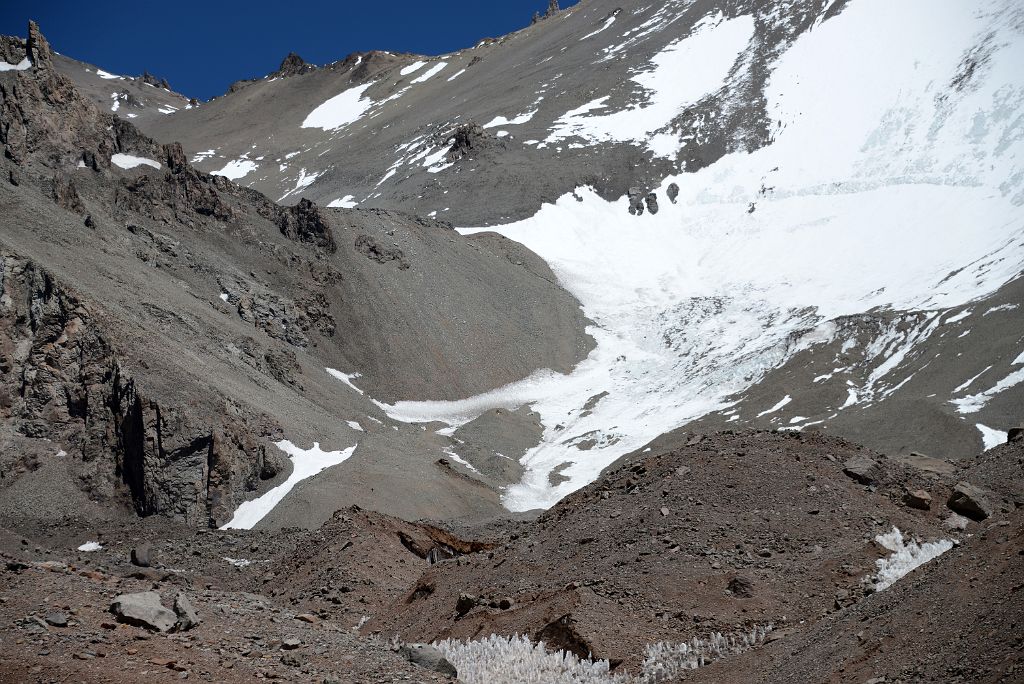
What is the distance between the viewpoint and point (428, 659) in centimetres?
1185

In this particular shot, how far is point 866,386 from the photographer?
1813 inches

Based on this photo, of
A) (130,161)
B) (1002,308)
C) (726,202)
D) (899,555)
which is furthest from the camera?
(726,202)

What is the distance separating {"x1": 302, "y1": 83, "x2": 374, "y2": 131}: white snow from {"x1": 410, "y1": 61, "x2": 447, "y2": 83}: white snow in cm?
773

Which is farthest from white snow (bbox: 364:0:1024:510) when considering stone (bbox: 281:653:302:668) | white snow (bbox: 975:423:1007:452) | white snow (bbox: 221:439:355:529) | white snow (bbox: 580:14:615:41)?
white snow (bbox: 580:14:615:41)

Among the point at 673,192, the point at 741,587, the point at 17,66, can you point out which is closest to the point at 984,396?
the point at 741,587

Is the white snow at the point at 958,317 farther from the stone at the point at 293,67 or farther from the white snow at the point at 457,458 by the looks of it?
the stone at the point at 293,67

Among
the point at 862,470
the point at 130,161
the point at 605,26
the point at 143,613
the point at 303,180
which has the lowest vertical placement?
the point at 862,470

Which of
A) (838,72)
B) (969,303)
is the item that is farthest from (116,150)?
(838,72)

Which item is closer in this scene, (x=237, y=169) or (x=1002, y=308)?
(x=1002, y=308)

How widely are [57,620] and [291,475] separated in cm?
2618

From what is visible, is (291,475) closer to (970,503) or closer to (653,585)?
(653,585)

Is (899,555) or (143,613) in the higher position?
(143,613)

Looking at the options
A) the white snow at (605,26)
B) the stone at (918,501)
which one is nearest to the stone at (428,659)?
the stone at (918,501)

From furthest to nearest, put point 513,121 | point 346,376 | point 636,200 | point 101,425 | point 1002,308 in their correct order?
point 513,121
point 636,200
point 346,376
point 1002,308
point 101,425
